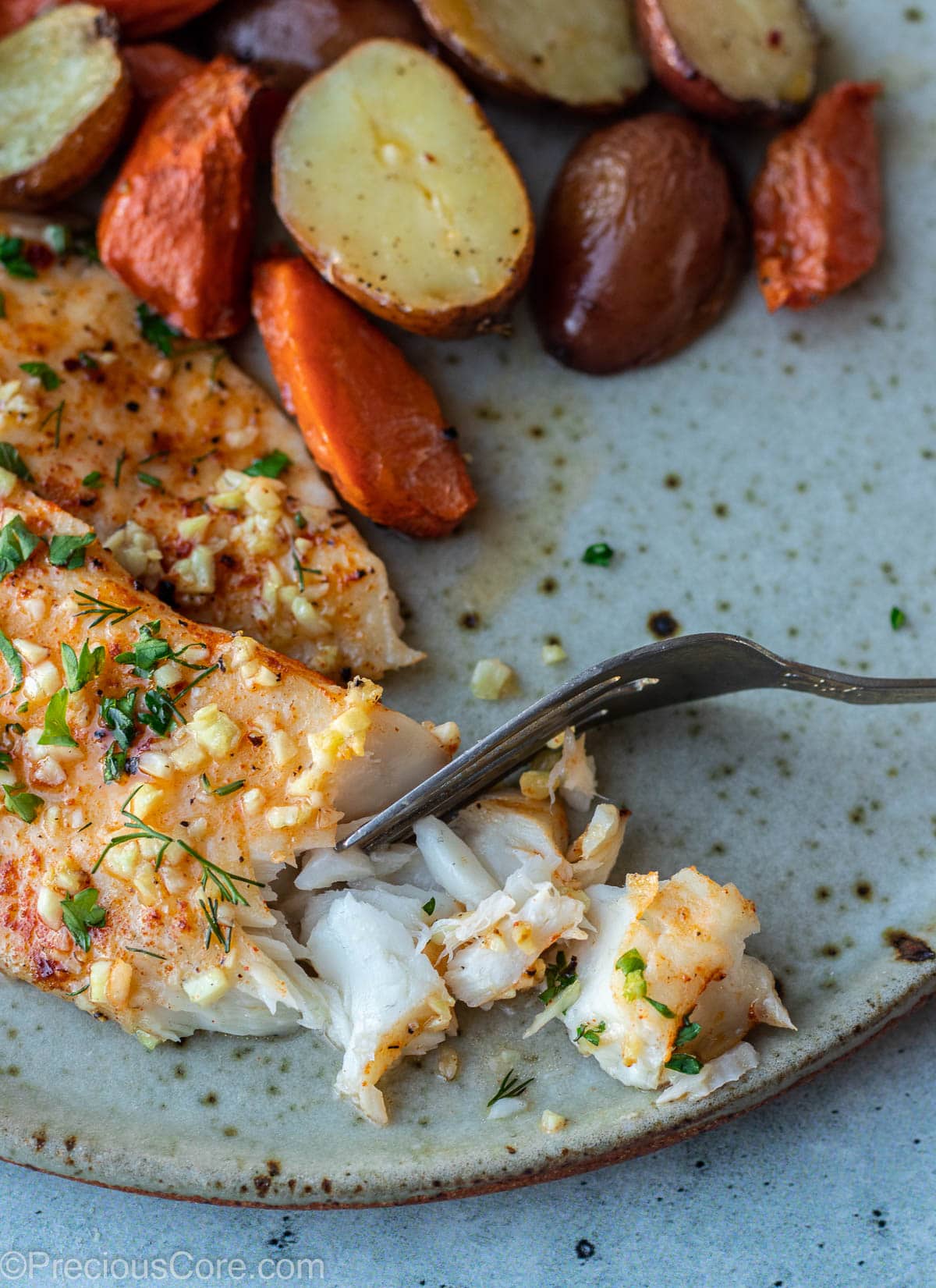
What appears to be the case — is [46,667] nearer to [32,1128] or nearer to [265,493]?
[265,493]

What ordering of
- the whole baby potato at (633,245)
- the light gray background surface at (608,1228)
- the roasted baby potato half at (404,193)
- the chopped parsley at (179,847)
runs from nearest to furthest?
the chopped parsley at (179,847) < the light gray background surface at (608,1228) < the roasted baby potato half at (404,193) < the whole baby potato at (633,245)

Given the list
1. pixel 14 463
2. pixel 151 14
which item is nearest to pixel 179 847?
pixel 14 463

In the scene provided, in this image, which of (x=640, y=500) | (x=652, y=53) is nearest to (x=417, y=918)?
(x=640, y=500)

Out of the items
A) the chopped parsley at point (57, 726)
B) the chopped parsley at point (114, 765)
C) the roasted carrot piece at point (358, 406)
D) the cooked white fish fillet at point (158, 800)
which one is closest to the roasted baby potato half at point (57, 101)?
the roasted carrot piece at point (358, 406)

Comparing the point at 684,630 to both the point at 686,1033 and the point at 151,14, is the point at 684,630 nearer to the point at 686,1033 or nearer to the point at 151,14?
the point at 686,1033

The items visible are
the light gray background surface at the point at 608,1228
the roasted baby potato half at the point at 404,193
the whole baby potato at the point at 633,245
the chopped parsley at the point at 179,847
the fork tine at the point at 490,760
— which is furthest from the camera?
the whole baby potato at the point at 633,245

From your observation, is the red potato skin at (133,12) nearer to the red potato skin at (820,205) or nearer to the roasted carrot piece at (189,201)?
the roasted carrot piece at (189,201)
